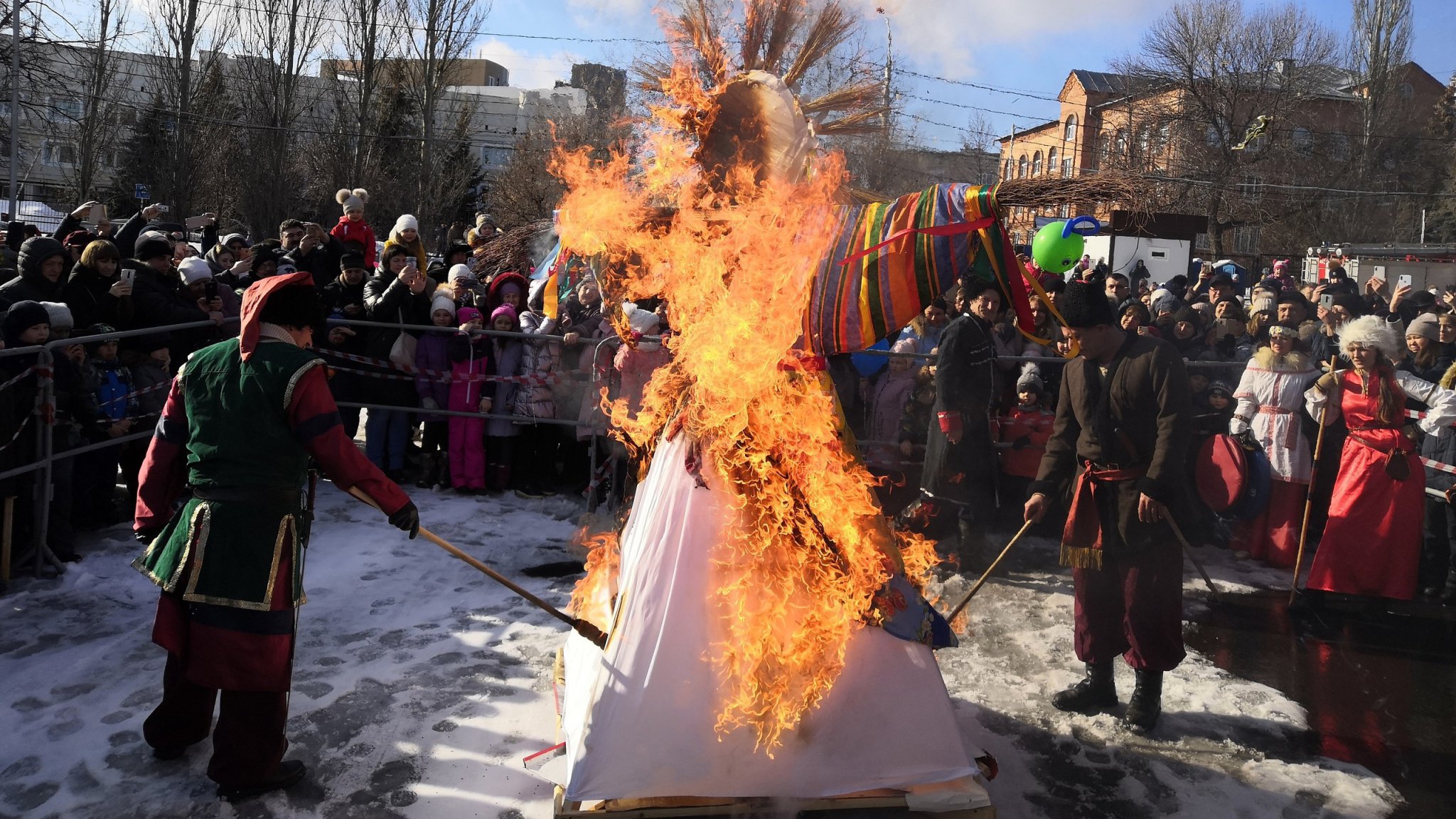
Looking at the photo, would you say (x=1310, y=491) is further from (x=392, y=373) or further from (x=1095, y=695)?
(x=392, y=373)

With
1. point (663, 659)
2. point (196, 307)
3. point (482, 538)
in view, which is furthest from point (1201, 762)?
point (196, 307)

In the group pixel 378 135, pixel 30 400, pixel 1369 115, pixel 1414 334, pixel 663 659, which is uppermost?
pixel 1369 115

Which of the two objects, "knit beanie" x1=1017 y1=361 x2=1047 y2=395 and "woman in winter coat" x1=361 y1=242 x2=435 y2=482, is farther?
"woman in winter coat" x1=361 y1=242 x2=435 y2=482

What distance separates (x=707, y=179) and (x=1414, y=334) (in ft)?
21.5

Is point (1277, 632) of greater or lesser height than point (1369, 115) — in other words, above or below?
below

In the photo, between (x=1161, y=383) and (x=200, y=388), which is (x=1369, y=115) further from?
(x=200, y=388)

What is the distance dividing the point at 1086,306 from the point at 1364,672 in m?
2.74

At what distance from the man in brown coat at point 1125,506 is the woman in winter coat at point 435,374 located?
5237 mm

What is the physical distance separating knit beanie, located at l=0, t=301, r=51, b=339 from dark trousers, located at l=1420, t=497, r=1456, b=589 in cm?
914

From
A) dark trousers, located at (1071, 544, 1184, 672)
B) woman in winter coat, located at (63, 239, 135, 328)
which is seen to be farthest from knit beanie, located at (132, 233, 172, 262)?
dark trousers, located at (1071, 544, 1184, 672)

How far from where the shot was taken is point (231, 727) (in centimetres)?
373

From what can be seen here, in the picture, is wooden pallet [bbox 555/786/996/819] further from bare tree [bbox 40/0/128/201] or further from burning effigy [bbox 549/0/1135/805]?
bare tree [bbox 40/0/128/201]

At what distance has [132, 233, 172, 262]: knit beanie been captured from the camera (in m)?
7.64

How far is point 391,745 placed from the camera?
416cm
